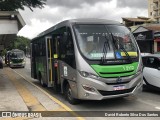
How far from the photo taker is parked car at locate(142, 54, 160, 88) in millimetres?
11434

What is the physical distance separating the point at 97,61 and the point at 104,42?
0.76m

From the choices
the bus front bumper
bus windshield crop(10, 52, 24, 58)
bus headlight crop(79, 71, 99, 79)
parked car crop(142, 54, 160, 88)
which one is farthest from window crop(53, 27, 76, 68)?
bus windshield crop(10, 52, 24, 58)

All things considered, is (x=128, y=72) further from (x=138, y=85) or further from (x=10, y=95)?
(x=10, y=95)

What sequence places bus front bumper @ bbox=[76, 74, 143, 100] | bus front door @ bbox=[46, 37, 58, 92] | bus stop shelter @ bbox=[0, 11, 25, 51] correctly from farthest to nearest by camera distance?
bus stop shelter @ bbox=[0, 11, 25, 51] → bus front door @ bbox=[46, 37, 58, 92] → bus front bumper @ bbox=[76, 74, 143, 100]

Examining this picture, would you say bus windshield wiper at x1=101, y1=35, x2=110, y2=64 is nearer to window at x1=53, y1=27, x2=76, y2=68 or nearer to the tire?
window at x1=53, y1=27, x2=76, y2=68

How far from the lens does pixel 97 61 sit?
29.1ft

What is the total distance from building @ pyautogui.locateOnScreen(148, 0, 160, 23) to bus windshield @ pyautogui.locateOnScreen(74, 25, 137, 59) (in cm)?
8877

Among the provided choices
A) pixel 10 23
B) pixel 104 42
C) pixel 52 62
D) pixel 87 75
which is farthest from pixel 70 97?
pixel 10 23

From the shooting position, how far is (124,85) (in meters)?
8.98

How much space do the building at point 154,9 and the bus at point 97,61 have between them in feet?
291

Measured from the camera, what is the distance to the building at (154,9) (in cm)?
9772

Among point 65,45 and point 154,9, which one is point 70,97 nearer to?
point 65,45

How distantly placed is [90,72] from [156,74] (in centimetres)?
371

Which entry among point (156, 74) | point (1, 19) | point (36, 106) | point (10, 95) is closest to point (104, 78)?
point (36, 106)
